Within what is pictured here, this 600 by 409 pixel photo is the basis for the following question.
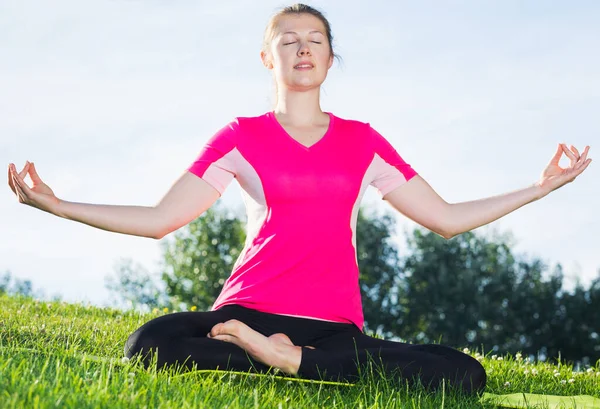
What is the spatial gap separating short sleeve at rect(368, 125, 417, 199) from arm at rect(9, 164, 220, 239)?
4.03ft

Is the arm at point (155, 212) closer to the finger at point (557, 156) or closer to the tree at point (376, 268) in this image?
the finger at point (557, 156)

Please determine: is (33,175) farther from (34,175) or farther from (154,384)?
(154,384)

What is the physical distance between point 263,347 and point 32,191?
6.05ft

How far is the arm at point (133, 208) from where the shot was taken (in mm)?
4883

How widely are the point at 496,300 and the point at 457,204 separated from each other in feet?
82.0

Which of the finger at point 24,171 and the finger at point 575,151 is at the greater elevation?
the finger at point 575,151

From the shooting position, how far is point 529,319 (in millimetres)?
29469

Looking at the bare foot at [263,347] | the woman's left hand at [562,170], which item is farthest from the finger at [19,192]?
the woman's left hand at [562,170]

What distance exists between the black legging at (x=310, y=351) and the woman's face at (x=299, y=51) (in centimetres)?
170

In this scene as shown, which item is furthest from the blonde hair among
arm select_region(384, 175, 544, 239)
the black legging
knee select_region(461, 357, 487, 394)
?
knee select_region(461, 357, 487, 394)

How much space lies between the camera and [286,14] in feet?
18.3

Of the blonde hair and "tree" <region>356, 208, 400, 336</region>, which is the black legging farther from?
"tree" <region>356, 208, 400, 336</region>

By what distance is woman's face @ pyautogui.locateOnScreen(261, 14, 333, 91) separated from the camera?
5359mm

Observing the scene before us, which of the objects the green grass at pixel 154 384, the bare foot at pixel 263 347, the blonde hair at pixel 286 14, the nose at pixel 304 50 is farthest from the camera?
the blonde hair at pixel 286 14
